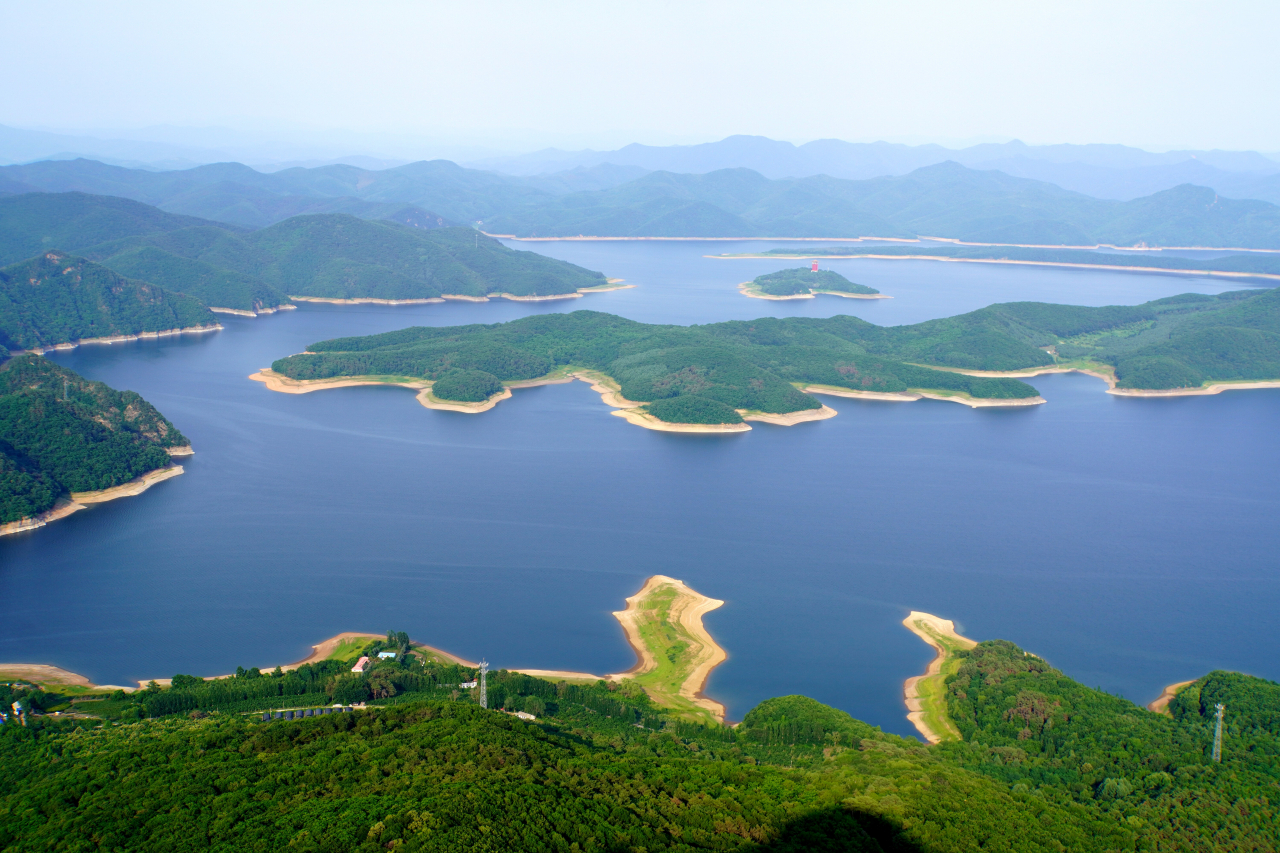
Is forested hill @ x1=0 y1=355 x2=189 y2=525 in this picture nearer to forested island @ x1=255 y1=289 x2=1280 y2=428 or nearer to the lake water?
the lake water

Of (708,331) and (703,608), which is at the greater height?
(708,331)

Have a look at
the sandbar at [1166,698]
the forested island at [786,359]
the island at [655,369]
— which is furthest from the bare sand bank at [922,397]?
the sandbar at [1166,698]

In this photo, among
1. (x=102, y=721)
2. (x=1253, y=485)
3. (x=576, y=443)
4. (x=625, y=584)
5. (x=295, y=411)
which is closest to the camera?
(x=102, y=721)

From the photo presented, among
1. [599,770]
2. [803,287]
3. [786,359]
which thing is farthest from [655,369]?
[803,287]

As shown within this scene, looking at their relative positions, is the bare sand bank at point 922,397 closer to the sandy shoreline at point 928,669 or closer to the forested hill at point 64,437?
the sandy shoreline at point 928,669

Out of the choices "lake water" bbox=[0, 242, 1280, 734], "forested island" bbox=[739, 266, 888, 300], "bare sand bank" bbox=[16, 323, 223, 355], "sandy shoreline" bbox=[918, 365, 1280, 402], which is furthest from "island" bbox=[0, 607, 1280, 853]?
"forested island" bbox=[739, 266, 888, 300]

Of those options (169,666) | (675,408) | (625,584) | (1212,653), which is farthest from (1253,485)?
(169,666)

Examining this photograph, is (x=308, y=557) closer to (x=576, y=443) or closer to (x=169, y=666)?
(x=169, y=666)

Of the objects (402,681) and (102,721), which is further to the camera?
(402,681)
